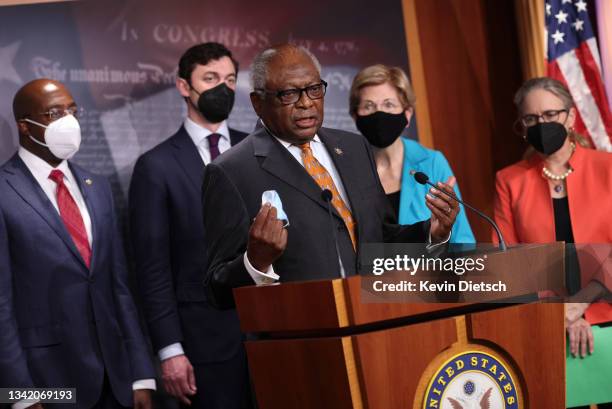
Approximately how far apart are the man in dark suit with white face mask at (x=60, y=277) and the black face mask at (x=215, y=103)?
598 millimetres

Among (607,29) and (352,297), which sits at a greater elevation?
(607,29)

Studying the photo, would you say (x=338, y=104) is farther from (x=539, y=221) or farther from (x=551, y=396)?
(x=551, y=396)

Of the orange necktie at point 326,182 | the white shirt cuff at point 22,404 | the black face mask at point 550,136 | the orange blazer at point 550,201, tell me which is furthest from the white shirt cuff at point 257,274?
the black face mask at point 550,136

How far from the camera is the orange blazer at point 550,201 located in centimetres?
399

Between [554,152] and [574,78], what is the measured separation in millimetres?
1179

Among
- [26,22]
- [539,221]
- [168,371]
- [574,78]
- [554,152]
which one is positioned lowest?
[168,371]

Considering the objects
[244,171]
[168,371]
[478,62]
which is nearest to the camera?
[244,171]

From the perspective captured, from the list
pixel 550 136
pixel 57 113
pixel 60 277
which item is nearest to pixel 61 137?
pixel 57 113

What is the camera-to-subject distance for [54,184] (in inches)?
144

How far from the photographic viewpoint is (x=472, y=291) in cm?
220

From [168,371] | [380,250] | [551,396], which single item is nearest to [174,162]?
[168,371]

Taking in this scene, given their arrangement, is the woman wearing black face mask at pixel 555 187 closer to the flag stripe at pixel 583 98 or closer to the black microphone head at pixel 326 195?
the flag stripe at pixel 583 98

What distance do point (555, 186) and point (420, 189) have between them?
26.9 inches

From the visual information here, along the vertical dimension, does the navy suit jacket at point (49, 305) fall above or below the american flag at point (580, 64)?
below
